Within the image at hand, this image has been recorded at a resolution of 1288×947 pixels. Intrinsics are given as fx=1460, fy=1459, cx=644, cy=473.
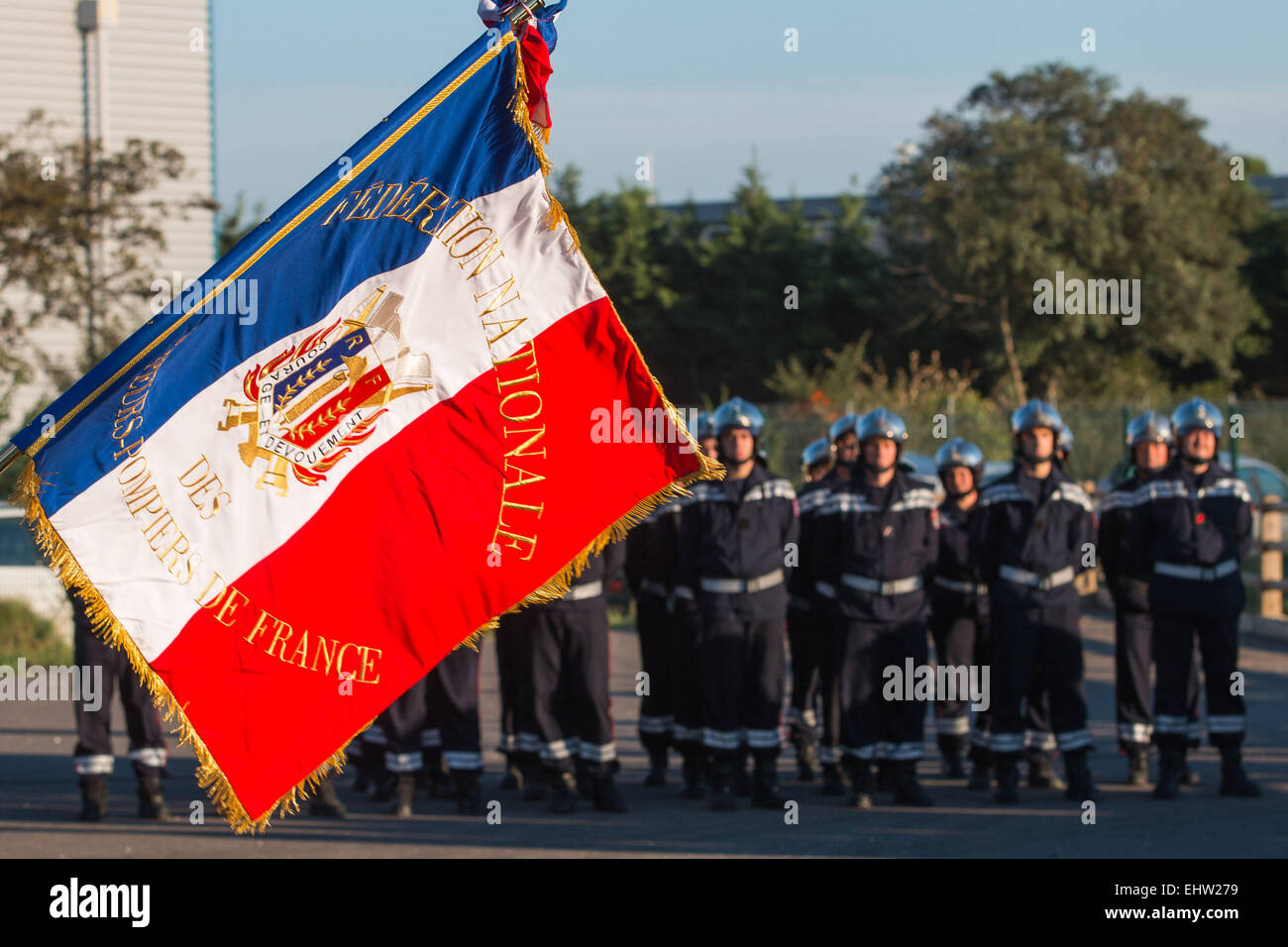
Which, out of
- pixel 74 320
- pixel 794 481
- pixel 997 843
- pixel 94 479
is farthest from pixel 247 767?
pixel 794 481

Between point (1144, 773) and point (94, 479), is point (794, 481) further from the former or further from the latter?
point (94, 479)

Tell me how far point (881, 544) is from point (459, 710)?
114 inches

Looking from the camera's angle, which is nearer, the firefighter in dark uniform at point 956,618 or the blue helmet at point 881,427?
the blue helmet at point 881,427

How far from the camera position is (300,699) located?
464 centimetres

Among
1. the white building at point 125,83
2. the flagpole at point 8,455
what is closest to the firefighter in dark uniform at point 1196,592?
the flagpole at point 8,455

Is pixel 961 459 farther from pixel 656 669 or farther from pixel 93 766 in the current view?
pixel 93 766

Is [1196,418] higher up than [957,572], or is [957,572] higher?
[1196,418]

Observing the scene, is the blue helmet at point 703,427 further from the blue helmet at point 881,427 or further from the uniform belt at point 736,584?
the uniform belt at point 736,584

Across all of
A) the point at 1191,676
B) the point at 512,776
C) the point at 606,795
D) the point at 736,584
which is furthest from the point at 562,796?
the point at 1191,676

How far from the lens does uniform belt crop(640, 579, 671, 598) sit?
404 inches

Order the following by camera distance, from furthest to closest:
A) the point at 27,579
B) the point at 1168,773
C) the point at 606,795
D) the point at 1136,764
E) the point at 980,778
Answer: the point at 27,579 < the point at 1136,764 < the point at 980,778 < the point at 1168,773 < the point at 606,795

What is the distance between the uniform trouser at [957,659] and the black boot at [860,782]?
41.5 inches

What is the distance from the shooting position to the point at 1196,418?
9820 millimetres

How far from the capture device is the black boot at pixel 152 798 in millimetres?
9117
